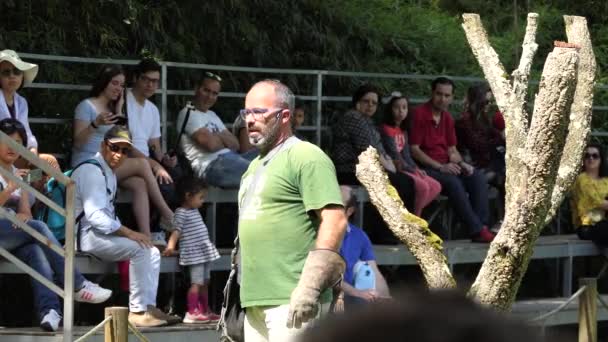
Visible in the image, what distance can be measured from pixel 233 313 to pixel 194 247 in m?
3.24

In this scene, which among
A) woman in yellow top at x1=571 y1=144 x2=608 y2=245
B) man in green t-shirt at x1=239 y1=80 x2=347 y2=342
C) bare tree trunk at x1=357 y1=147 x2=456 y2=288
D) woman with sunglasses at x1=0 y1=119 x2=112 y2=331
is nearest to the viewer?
man in green t-shirt at x1=239 y1=80 x2=347 y2=342

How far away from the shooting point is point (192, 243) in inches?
340

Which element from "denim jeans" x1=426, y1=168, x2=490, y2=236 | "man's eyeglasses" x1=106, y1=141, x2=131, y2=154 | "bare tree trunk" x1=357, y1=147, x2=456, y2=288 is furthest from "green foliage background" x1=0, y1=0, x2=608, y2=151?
"bare tree trunk" x1=357, y1=147, x2=456, y2=288

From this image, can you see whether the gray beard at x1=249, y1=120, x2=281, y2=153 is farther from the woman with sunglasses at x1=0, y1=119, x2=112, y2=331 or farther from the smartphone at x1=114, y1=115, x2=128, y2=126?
the smartphone at x1=114, y1=115, x2=128, y2=126

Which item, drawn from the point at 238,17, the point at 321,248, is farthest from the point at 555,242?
the point at 321,248

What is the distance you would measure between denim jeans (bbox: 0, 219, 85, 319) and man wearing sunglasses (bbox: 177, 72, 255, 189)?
6.47 feet

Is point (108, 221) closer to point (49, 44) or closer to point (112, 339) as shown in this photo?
point (112, 339)

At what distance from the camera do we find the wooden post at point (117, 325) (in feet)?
19.8

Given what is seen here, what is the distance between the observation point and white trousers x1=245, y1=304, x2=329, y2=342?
5016mm

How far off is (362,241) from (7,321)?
8.78 ft

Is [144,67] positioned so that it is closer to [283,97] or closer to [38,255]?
[38,255]

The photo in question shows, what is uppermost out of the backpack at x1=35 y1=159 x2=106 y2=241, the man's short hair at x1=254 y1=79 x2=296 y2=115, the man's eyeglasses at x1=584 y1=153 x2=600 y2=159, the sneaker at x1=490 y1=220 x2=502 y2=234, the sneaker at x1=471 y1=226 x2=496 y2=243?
the man's short hair at x1=254 y1=79 x2=296 y2=115

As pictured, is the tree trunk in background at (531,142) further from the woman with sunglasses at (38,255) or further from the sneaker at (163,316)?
the woman with sunglasses at (38,255)

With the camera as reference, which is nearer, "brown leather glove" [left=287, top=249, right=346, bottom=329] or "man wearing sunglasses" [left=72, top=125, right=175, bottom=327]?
"brown leather glove" [left=287, top=249, right=346, bottom=329]
